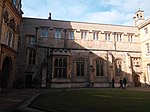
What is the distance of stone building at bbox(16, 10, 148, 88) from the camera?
28797mm

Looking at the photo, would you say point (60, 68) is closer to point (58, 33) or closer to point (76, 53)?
point (76, 53)

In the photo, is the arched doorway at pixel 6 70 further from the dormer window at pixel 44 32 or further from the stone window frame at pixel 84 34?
the stone window frame at pixel 84 34

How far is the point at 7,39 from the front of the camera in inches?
887

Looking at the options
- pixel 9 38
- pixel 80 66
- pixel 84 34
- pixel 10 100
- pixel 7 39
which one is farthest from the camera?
pixel 84 34

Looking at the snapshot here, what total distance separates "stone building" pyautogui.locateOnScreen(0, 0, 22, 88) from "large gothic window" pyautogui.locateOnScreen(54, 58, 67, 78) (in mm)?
6980

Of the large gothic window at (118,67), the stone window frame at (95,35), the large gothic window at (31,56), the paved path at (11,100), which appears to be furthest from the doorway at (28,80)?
the large gothic window at (118,67)

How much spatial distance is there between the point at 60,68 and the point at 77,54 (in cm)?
437

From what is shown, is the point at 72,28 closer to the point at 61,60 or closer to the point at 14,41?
the point at 61,60

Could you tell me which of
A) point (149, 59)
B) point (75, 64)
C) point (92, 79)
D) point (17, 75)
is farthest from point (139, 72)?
point (17, 75)

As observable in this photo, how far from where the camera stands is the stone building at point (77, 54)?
28797 mm

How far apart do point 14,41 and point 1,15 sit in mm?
6318

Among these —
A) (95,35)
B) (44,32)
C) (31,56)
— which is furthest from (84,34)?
(31,56)

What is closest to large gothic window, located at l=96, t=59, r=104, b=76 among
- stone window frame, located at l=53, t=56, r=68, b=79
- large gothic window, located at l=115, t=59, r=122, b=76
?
large gothic window, located at l=115, t=59, r=122, b=76

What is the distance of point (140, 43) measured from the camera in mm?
34969
